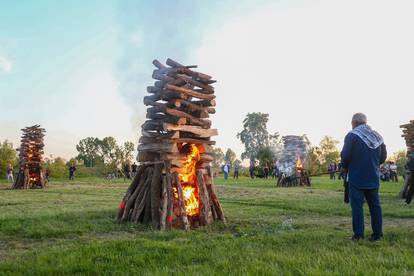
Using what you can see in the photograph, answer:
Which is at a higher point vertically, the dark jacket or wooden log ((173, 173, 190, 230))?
the dark jacket

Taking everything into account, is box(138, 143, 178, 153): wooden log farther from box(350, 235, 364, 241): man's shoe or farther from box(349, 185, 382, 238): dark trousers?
box(350, 235, 364, 241): man's shoe

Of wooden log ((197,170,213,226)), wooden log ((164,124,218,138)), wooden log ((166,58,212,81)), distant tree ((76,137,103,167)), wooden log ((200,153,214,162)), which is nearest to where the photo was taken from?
wooden log ((164,124,218,138))

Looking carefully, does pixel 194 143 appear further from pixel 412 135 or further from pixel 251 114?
A: pixel 251 114

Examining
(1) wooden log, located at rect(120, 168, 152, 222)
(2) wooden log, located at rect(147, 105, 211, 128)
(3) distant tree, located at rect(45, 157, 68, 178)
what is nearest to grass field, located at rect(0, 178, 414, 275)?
(1) wooden log, located at rect(120, 168, 152, 222)

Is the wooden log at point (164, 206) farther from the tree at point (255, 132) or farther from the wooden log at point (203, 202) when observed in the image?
the tree at point (255, 132)

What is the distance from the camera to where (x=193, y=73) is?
Result: 11.3 meters

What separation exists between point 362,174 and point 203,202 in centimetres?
412

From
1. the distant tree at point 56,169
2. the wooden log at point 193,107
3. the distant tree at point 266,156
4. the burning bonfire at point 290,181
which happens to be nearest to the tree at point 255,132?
the distant tree at point 266,156

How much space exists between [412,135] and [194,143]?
1419 cm

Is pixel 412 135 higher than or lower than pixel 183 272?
higher

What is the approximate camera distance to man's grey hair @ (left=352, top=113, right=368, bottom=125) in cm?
845

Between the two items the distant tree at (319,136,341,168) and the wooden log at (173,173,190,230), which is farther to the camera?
the distant tree at (319,136,341,168)

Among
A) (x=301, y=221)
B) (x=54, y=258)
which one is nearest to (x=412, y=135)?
(x=301, y=221)

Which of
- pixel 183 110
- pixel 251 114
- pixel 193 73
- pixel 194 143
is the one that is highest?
pixel 251 114
